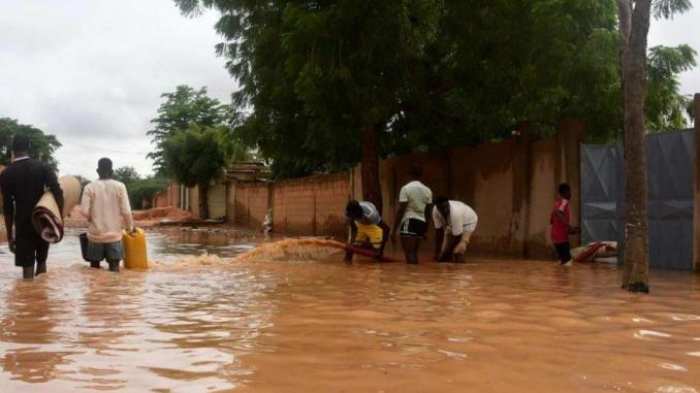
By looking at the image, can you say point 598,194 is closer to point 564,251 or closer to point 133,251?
point 564,251

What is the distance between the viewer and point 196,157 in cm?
3969

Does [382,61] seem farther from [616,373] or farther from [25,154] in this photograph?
[616,373]

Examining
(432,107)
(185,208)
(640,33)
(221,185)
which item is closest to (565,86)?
(432,107)

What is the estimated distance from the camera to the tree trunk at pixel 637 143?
Result: 21.6 ft

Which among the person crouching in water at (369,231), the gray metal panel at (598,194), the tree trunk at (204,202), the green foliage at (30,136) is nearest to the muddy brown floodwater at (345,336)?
the person crouching in water at (369,231)

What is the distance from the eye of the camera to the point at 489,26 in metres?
12.9

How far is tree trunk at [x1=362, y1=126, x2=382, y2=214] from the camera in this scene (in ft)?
48.6

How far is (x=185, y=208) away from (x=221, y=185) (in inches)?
413

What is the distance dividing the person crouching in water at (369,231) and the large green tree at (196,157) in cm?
2878

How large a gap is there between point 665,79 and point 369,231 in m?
5.96

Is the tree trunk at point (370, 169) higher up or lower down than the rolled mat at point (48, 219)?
higher up

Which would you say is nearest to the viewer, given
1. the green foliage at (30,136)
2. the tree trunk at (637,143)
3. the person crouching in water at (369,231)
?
the tree trunk at (637,143)

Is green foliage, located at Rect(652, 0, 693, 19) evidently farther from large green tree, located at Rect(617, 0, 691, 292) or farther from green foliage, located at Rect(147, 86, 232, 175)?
green foliage, located at Rect(147, 86, 232, 175)

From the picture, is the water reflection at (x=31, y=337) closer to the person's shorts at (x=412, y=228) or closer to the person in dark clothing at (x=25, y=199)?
the person in dark clothing at (x=25, y=199)
